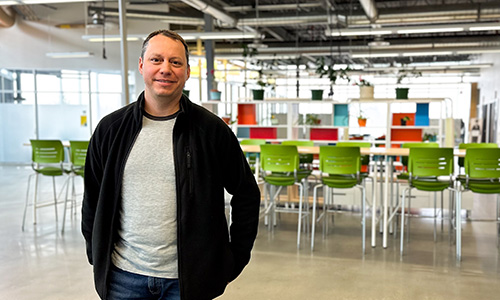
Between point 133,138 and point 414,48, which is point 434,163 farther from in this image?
point 414,48

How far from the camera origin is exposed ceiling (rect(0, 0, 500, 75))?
29.9 feet

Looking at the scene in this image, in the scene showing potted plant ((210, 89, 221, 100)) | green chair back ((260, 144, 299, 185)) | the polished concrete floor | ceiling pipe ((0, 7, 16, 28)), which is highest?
ceiling pipe ((0, 7, 16, 28))

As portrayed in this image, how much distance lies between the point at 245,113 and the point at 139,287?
6724 mm

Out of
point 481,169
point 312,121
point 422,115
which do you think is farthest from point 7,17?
point 481,169

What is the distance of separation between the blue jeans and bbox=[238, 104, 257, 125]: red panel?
6631 millimetres

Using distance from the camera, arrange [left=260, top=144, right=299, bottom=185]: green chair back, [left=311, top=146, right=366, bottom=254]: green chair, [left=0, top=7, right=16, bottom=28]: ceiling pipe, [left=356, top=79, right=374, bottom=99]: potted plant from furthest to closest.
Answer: [left=0, top=7, right=16, bottom=28]: ceiling pipe
[left=356, top=79, right=374, bottom=99]: potted plant
[left=260, top=144, right=299, bottom=185]: green chair back
[left=311, top=146, right=366, bottom=254]: green chair

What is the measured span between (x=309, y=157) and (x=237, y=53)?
869 cm

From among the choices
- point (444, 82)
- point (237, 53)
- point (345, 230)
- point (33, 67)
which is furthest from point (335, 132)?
point (444, 82)

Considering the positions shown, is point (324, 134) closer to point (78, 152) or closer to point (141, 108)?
point (78, 152)

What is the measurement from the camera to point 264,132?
26.0 ft

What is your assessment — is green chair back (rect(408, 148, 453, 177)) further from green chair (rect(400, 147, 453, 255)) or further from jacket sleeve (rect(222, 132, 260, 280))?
jacket sleeve (rect(222, 132, 260, 280))

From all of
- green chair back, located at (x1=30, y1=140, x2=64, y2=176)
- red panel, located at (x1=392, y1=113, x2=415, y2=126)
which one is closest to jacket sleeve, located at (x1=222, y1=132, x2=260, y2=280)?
green chair back, located at (x1=30, y1=140, x2=64, y2=176)

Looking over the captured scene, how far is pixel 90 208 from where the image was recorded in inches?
63.4

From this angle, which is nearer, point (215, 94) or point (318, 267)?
point (318, 267)
